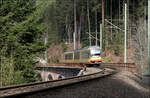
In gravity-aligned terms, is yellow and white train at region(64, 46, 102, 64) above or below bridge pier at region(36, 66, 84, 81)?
above

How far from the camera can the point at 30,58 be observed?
53.4 ft

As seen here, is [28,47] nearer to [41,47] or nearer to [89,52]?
[41,47]

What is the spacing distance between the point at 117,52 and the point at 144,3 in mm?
12340

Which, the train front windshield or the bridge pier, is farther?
the train front windshield

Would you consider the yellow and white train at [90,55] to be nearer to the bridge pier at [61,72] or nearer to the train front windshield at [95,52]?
the train front windshield at [95,52]

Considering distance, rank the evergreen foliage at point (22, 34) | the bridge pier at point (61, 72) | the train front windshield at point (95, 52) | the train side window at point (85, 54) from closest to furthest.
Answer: the evergreen foliage at point (22, 34)
the bridge pier at point (61, 72)
the train front windshield at point (95, 52)
the train side window at point (85, 54)

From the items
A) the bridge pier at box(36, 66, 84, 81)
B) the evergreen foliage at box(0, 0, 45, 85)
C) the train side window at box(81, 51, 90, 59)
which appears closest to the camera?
the evergreen foliage at box(0, 0, 45, 85)

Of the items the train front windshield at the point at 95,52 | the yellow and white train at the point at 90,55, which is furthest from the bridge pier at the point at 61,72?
the train front windshield at the point at 95,52

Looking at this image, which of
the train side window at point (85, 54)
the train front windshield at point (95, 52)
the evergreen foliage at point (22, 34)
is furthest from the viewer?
the train side window at point (85, 54)

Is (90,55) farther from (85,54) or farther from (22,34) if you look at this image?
(22,34)

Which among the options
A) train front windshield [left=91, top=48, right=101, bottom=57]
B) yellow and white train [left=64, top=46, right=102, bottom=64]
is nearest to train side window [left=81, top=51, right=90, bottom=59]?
yellow and white train [left=64, top=46, right=102, bottom=64]

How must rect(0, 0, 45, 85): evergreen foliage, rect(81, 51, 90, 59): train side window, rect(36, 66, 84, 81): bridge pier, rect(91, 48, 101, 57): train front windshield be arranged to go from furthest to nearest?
rect(81, 51, 90, 59): train side window < rect(91, 48, 101, 57): train front windshield < rect(36, 66, 84, 81): bridge pier < rect(0, 0, 45, 85): evergreen foliage

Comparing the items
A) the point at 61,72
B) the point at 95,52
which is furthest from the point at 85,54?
the point at 61,72

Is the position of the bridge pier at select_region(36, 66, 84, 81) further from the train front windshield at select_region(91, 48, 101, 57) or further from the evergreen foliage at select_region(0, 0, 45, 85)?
the evergreen foliage at select_region(0, 0, 45, 85)
